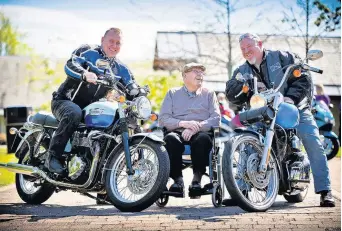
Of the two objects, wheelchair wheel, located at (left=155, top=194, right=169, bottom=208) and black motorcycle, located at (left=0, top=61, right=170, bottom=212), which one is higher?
black motorcycle, located at (left=0, top=61, right=170, bottom=212)

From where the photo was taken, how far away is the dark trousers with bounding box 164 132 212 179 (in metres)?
4.78

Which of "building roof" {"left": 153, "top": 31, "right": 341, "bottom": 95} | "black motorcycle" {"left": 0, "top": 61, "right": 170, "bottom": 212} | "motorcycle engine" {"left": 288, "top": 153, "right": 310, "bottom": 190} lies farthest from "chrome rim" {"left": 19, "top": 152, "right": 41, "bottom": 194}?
"building roof" {"left": 153, "top": 31, "right": 341, "bottom": 95}

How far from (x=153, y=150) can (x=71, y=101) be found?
101cm

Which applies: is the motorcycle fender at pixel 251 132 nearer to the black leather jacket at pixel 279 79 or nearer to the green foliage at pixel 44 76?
the black leather jacket at pixel 279 79

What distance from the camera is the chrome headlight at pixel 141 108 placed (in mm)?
4555

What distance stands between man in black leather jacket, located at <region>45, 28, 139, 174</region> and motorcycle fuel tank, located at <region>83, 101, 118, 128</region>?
90mm

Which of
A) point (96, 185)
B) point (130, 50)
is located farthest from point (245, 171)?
point (130, 50)

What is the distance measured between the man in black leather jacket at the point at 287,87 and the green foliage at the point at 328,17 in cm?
78

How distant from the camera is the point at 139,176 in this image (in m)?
4.29

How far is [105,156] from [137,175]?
465mm

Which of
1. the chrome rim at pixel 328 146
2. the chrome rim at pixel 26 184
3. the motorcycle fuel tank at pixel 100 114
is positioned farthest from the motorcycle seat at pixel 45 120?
the chrome rim at pixel 328 146

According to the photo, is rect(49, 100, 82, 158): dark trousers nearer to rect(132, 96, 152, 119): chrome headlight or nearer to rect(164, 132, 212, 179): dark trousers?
rect(132, 96, 152, 119): chrome headlight

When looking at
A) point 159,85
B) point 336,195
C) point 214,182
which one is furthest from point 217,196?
point 159,85

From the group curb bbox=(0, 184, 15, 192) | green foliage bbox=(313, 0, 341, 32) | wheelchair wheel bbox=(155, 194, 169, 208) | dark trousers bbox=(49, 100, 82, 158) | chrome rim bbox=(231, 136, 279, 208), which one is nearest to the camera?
chrome rim bbox=(231, 136, 279, 208)
